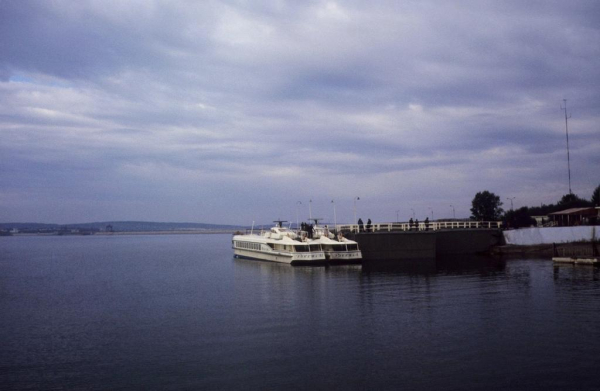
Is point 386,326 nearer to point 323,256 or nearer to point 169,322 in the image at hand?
→ point 169,322

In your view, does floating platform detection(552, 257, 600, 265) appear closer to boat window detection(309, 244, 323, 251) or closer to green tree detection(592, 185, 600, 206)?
boat window detection(309, 244, 323, 251)

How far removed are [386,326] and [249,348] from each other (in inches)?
337

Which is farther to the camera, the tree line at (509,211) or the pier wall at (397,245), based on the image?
the tree line at (509,211)

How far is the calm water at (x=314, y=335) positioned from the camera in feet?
70.2

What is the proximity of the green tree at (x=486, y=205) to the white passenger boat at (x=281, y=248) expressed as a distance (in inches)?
2708

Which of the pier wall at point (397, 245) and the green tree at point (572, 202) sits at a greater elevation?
the green tree at point (572, 202)

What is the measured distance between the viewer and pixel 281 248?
7281 cm

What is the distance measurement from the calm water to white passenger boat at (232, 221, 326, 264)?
1580 centimetres

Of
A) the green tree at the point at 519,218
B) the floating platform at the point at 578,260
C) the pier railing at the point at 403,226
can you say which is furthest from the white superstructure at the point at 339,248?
the green tree at the point at 519,218

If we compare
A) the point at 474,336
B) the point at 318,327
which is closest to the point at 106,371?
the point at 318,327

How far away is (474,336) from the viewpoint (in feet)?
88.6

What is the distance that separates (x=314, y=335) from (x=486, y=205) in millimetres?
114970

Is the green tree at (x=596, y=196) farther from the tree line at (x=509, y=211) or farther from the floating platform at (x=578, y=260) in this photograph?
the floating platform at (x=578, y=260)

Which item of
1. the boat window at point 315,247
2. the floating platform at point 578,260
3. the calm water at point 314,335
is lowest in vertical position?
the calm water at point 314,335
